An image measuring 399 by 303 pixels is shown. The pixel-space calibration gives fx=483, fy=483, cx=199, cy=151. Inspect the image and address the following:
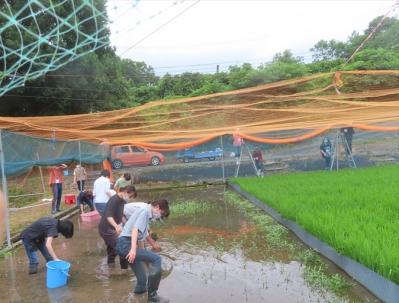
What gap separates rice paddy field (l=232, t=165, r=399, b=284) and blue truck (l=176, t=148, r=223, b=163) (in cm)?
606

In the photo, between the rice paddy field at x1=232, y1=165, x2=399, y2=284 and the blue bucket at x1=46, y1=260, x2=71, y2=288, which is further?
the blue bucket at x1=46, y1=260, x2=71, y2=288

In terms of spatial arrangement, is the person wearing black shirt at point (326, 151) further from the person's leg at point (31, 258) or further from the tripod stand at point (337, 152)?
the person's leg at point (31, 258)

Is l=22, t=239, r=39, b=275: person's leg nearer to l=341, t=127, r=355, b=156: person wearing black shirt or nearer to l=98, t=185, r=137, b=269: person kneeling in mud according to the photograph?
l=98, t=185, r=137, b=269: person kneeling in mud

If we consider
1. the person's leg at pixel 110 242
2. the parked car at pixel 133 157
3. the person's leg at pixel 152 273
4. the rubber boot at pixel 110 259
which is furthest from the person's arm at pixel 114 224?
the parked car at pixel 133 157

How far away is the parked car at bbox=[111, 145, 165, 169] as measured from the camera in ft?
72.4

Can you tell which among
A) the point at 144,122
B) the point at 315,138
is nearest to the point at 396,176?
the point at 315,138

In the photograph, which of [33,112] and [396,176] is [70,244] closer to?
[396,176]

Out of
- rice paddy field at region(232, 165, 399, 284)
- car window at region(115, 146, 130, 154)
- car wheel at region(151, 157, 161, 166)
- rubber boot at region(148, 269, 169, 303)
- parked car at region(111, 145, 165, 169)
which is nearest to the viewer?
rice paddy field at region(232, 165, 399, 284)

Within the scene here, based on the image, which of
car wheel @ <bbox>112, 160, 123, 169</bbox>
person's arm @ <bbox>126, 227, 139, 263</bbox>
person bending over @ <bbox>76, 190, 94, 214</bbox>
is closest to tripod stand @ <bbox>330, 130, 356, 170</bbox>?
car wheel @ <bbox>112, 160, 123, 169</bbox>

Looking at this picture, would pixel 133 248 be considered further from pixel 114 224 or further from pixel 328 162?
pixel 328 162

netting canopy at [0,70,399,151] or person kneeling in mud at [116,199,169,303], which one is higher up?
netting canopy at [0,70,399,151]

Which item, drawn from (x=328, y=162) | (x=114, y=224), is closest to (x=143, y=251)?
(x=114, y=224)

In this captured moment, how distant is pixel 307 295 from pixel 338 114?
1198cm

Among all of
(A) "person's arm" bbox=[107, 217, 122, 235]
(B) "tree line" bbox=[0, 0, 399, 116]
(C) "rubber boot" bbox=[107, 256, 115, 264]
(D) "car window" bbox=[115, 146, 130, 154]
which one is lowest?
(C) "rubber boot" bbox=[107, 256, 115, 264]
